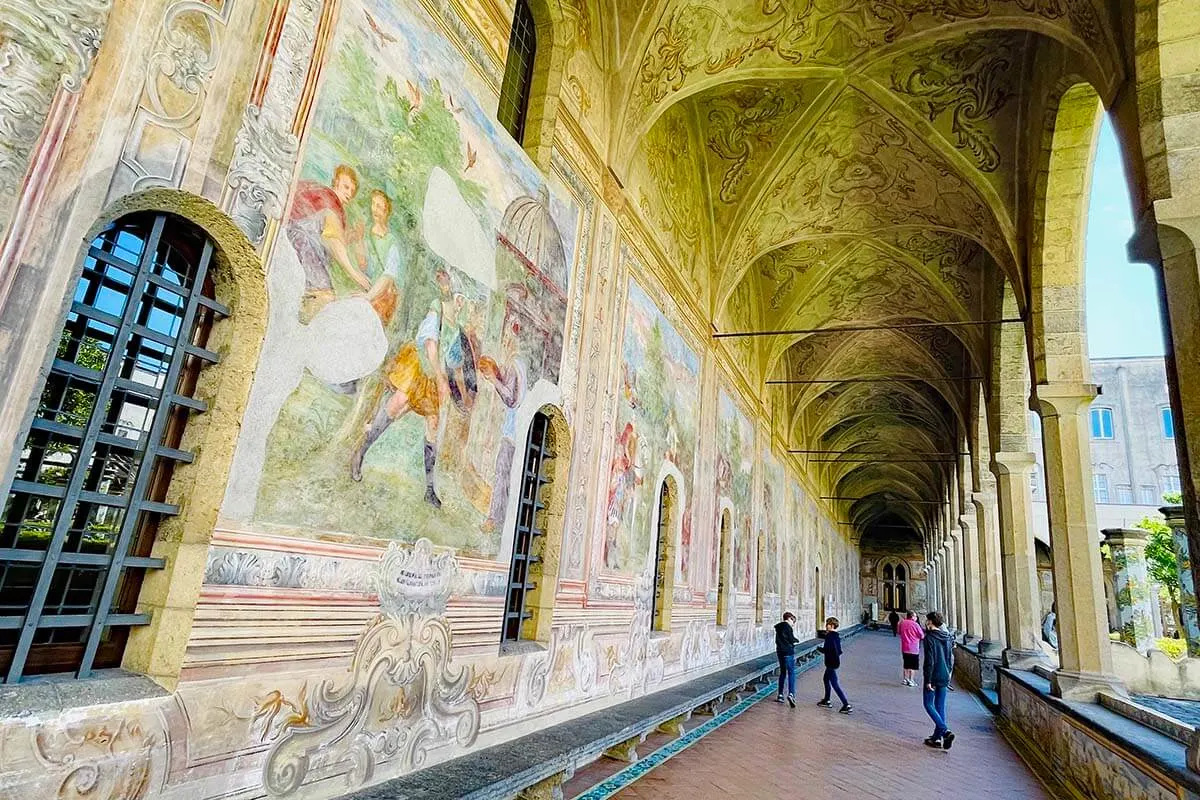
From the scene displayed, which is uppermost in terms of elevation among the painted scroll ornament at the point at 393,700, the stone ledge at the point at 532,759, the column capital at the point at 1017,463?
the column capital at the point at 1017,463

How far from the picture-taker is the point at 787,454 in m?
21.1

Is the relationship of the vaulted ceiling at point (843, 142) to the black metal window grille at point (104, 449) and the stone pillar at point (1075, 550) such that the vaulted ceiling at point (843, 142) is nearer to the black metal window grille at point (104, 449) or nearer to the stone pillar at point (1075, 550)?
the stone pillar at point (1075, 550)

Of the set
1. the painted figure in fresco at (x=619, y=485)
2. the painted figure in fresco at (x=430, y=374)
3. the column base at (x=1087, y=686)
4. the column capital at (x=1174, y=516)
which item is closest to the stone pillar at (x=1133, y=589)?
the column capital at (x=1174, y=516)

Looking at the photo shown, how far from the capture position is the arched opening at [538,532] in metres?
5.90

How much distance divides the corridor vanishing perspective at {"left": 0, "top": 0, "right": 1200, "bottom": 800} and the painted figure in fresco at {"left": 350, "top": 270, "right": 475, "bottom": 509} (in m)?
0.03

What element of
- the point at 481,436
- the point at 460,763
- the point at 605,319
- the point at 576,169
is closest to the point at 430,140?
the point at 481,436

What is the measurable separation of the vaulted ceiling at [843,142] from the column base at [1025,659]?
18.1 feet

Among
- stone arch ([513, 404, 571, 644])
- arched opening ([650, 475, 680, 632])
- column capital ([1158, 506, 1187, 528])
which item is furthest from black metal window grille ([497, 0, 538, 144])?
column capital ([1158, 506, 1187, 528])

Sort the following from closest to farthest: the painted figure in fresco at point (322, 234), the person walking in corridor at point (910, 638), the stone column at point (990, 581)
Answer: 1. the painted figure in fresco at point (322, 234)
2. the person walking in corridor at point (910, 638)
3. the stone column at point (990, 581)

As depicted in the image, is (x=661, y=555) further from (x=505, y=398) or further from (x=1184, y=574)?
(x=1184, y=574)

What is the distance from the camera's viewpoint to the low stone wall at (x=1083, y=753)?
14.7 feet

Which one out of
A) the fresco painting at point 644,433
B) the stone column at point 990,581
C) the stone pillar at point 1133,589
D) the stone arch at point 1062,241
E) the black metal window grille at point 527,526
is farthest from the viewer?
the stone pillar at point 1133,589

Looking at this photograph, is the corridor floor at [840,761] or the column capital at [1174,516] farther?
the column capital at [1174,516]

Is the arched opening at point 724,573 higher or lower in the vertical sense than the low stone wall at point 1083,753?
higher
